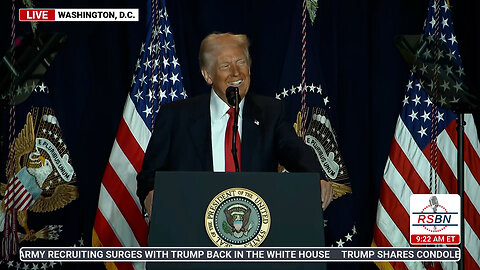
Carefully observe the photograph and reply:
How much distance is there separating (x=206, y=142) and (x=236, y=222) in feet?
2.52

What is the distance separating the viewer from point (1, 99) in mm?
4125

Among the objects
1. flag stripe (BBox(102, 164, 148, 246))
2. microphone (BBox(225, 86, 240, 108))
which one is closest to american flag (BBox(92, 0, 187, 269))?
flag stripe (BBox(102, 164, 148, 246))

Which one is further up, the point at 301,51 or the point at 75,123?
the point at 301,51

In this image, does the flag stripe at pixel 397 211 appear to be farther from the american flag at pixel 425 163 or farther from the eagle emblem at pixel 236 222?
the eagle emblem at pixel 236 222

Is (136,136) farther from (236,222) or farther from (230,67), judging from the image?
(236,222)

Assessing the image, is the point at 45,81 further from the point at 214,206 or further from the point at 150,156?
the point at 214,206

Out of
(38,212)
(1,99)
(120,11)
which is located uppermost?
(120,11)

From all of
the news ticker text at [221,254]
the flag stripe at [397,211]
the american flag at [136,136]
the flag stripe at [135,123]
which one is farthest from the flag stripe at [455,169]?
the news ticker text at [221,254]

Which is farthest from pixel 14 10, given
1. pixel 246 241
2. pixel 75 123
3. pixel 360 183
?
pixel 246 241

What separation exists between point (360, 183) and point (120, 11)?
179 cm

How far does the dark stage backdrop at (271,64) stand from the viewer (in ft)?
15.1

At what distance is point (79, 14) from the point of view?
4422 mm

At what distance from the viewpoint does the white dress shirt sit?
10.2 ft

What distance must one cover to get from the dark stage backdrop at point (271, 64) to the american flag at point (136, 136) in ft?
0.56
